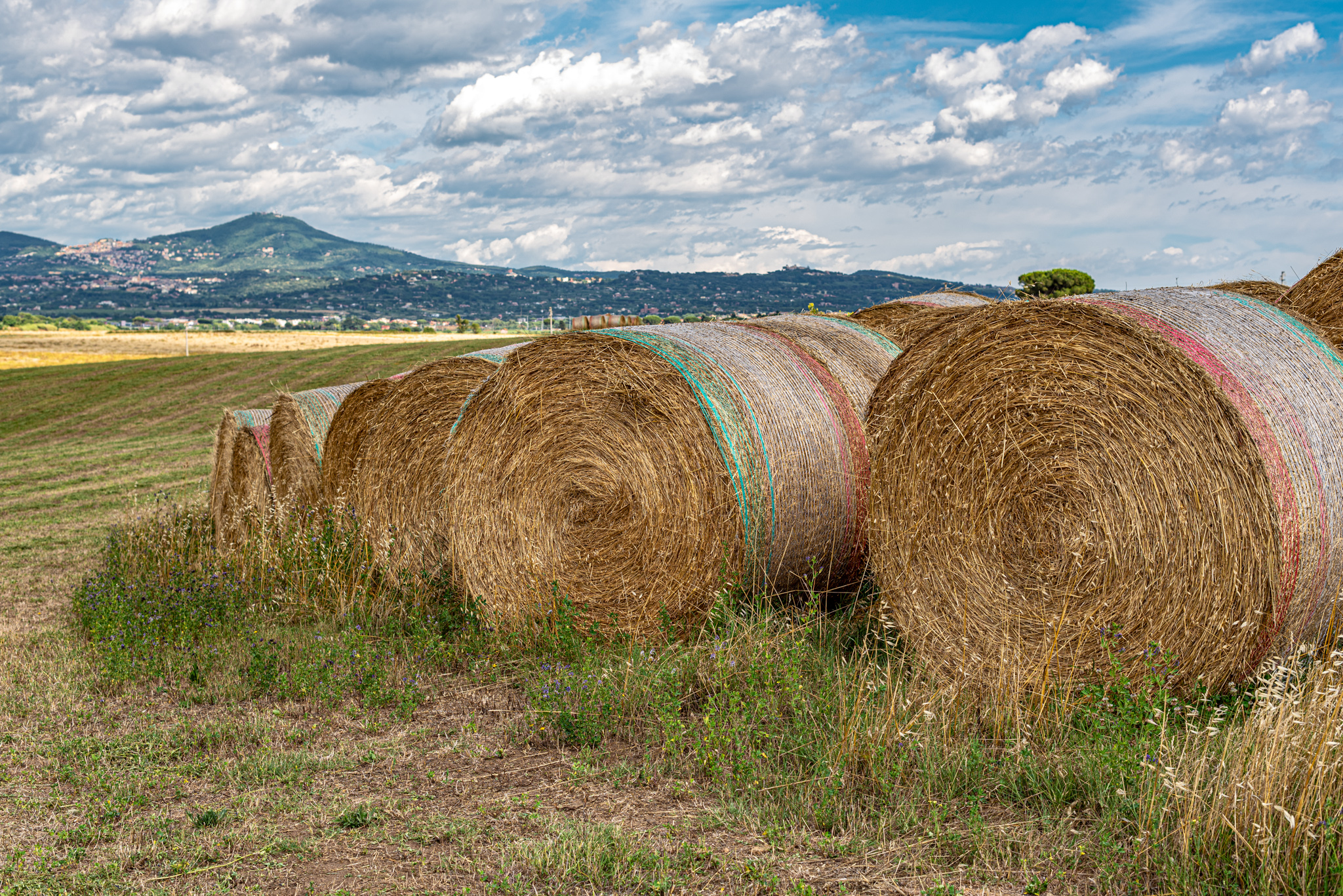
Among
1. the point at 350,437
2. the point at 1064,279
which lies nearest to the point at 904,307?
the point at 350,437

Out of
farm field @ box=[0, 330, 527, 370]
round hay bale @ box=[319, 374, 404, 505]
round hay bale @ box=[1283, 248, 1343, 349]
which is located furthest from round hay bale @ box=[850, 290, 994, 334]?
farm field @ box=[0, 330, 527, 370]

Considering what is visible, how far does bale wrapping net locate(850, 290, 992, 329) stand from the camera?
10461 millimetres

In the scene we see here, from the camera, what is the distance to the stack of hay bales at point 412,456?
367 inches

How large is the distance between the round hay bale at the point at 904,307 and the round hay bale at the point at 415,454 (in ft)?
12.9

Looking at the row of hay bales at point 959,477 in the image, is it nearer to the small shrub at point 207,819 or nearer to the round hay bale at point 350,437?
the round hay bale at point 350,437

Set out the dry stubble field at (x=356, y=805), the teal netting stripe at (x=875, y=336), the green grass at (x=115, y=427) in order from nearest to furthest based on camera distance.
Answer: the dry stubble field at (x=356, y=805) → the teal netting stripe at (x=875, y=336) → the green grass at (x=115, y=427)

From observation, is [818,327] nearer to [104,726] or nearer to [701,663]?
[701,663]

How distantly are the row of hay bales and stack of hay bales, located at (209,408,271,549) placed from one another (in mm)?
3309

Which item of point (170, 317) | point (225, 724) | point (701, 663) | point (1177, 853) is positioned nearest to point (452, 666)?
point (225, 724)

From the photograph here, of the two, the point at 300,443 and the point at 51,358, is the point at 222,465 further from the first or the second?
the point at 51,358

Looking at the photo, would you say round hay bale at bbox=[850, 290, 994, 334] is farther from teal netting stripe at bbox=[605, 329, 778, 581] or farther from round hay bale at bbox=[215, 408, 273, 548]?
round hay bale at bbox=[215, 408, 273, 548]

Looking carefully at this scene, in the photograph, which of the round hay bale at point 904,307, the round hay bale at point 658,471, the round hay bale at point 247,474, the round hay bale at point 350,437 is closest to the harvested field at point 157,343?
the round hay bale at point 247,474

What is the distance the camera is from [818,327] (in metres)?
8.67

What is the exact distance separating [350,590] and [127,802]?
3805mm
